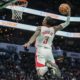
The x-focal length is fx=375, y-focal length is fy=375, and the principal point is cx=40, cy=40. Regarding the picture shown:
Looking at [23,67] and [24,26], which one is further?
[24,26]

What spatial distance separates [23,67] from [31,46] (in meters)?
2.86

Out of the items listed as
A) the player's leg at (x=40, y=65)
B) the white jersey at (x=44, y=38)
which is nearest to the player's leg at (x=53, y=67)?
the player's leg at (x=40, y=65)

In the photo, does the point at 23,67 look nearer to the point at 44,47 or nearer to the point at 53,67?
the point at 44,47

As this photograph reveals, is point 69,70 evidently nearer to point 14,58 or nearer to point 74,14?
point 14,58

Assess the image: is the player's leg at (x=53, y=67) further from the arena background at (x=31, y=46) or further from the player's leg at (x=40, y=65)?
the arena background at (x=31, y=46)

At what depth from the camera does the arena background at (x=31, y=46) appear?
22.7m

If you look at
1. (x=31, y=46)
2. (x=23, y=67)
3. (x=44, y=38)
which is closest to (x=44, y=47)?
(x=44, y=38)

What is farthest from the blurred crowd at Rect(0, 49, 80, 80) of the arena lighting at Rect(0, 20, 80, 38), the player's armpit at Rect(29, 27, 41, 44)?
the player's armpit at Rect(29, 27, 41, 44)

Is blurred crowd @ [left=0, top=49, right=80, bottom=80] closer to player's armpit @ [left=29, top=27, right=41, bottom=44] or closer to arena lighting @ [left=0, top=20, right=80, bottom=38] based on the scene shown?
arena lighting @ [left=0, top=20, right=80, bottom=38]

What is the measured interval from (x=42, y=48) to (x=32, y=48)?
57.9 ft

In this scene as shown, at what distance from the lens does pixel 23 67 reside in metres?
23.7

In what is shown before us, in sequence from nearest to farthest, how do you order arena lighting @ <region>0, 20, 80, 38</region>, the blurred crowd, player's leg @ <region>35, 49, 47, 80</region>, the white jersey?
player's leg @ <region>35, 49, 47, 80</region>
the white jersey
the blurred crowd
arena lighting @ <region>0, 20, 80, 38</region>

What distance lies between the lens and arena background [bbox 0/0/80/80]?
74.4 ft

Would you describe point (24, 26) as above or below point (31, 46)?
above
